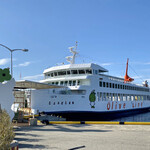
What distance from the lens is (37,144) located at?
1055 cm

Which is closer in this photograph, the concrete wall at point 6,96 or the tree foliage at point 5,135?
the tree foliage at point 5,135

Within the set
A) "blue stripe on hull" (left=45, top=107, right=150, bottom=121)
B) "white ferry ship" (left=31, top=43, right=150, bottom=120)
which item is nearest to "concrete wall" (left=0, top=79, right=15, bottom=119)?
"white ferry ship" (left=31, top=43, right=150, bottom=120)

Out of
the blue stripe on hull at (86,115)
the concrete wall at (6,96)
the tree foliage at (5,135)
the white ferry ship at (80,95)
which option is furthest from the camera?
the blue stripe on hull at (86,115)

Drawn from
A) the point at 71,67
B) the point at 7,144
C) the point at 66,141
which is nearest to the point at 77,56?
the point at 71,67

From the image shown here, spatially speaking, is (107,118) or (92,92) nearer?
(92,92)

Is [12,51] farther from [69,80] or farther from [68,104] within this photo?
[69,80]

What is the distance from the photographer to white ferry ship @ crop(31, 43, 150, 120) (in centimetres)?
2799

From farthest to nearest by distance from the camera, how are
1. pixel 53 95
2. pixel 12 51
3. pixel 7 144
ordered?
pixel 53 95 → pixel 12 51 → pixel 7 144

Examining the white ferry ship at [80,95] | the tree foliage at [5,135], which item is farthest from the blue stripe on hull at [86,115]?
the tree foliage at [5,135]

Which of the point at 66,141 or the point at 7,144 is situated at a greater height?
the point at 7,144

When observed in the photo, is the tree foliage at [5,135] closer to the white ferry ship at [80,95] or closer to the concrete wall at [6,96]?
the concrete wall at [6,96]

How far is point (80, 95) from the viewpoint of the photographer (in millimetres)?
29656

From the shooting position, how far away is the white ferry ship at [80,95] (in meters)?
28.0

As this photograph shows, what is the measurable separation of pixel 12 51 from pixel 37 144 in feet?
43.1
